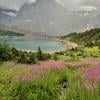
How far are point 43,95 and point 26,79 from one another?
141 centimetres

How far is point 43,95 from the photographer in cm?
889

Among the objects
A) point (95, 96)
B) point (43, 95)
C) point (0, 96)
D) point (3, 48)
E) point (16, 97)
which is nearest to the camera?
point (95, 96)

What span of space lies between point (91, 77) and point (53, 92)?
51.2 inches

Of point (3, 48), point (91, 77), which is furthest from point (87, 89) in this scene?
point (3, 48)

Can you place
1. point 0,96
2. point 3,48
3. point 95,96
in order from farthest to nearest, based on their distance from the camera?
point 3,48 < point 0,96 < point 95,96

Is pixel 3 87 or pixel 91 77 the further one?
pixel 3 87

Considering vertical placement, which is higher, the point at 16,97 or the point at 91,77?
the point at 91,77

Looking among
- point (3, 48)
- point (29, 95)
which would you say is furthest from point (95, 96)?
point (3, 48)

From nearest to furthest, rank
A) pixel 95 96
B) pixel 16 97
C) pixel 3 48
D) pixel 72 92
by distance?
1. pixel 95 96
2. pixel 72 92
3. pixel 16 97
4. pixel 3 48

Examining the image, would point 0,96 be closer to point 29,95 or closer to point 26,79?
point 26,79

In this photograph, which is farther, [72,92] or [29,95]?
[29,95]

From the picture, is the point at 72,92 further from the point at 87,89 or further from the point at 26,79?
the point at 26,79

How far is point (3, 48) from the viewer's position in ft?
99.8

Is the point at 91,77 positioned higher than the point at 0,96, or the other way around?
the point at 91,77
